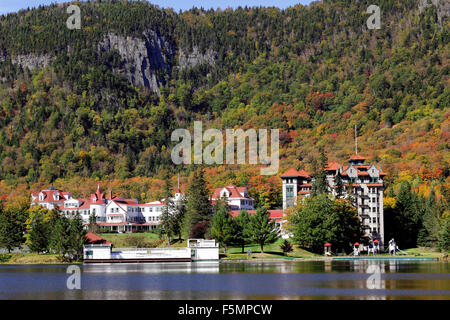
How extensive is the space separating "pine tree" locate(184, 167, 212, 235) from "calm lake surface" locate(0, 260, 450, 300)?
3843cm

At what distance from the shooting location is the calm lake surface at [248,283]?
216ft

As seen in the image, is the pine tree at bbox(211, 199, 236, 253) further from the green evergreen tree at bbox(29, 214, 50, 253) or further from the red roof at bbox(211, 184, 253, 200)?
the red roof at bbox(211, 184, 253, 200)

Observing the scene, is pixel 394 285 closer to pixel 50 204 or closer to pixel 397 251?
pixel 397 251

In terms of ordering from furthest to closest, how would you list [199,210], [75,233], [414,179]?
[414,179] < [199,210] < [75,233]

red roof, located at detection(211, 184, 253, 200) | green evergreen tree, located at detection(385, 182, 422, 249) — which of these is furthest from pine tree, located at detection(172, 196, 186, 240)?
green evergreen tree, located at detection(385, 182, 422, 249)

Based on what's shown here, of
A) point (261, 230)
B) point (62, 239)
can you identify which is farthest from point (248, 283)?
point (62, 239)

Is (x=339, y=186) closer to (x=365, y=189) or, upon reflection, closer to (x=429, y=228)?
(x=365, y=189)

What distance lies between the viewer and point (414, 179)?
182m

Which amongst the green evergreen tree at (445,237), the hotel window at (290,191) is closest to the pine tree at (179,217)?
the hotel window at (290,191)

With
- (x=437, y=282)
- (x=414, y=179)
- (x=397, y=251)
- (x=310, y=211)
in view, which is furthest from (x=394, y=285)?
(x=414, y=179)

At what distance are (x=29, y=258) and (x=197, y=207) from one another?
31186 mm

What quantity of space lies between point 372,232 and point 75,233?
158ft
